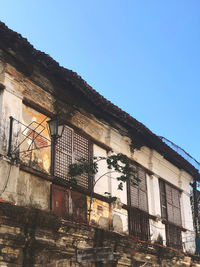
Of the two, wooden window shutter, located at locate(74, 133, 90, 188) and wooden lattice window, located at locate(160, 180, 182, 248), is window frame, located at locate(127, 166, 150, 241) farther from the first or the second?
wooden window shutter, located at locate(74, 133, 90, 188)

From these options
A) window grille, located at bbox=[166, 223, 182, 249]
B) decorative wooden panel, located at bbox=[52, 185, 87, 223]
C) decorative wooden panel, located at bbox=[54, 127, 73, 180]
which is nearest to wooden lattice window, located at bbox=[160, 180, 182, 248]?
window grille, located at bbox=[166, 223, 182, 249]

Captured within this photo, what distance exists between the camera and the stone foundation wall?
270 inches

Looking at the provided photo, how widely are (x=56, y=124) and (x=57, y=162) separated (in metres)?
1.48

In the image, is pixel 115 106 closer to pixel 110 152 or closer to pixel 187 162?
pixel 110 152

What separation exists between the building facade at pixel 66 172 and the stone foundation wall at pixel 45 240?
0.02 metres

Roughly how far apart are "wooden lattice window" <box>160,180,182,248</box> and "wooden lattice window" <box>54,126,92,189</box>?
12.3 feet

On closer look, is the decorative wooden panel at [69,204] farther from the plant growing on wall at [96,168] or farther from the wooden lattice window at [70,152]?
the wooden lattice window at [70,152]

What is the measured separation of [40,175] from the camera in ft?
26.4

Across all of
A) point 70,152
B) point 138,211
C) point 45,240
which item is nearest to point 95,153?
point 70,152

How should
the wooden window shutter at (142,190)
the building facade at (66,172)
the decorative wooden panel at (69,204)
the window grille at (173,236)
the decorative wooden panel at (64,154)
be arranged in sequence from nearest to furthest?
1. the building facade at (66,172)
2. the decorative wooden panel at (69,204)
3. the decorative wooden panel at (64,154)
4. the wooden window shutter at (142,190)
5. the window grille at (173,236)

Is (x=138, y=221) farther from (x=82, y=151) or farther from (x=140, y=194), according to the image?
(x=82, y=151)

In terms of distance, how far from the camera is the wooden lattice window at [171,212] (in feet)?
40.0

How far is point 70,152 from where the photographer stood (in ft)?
30.6

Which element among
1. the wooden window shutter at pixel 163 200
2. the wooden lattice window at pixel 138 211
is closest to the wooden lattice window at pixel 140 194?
the wooden lattice window at pixel 138 211
